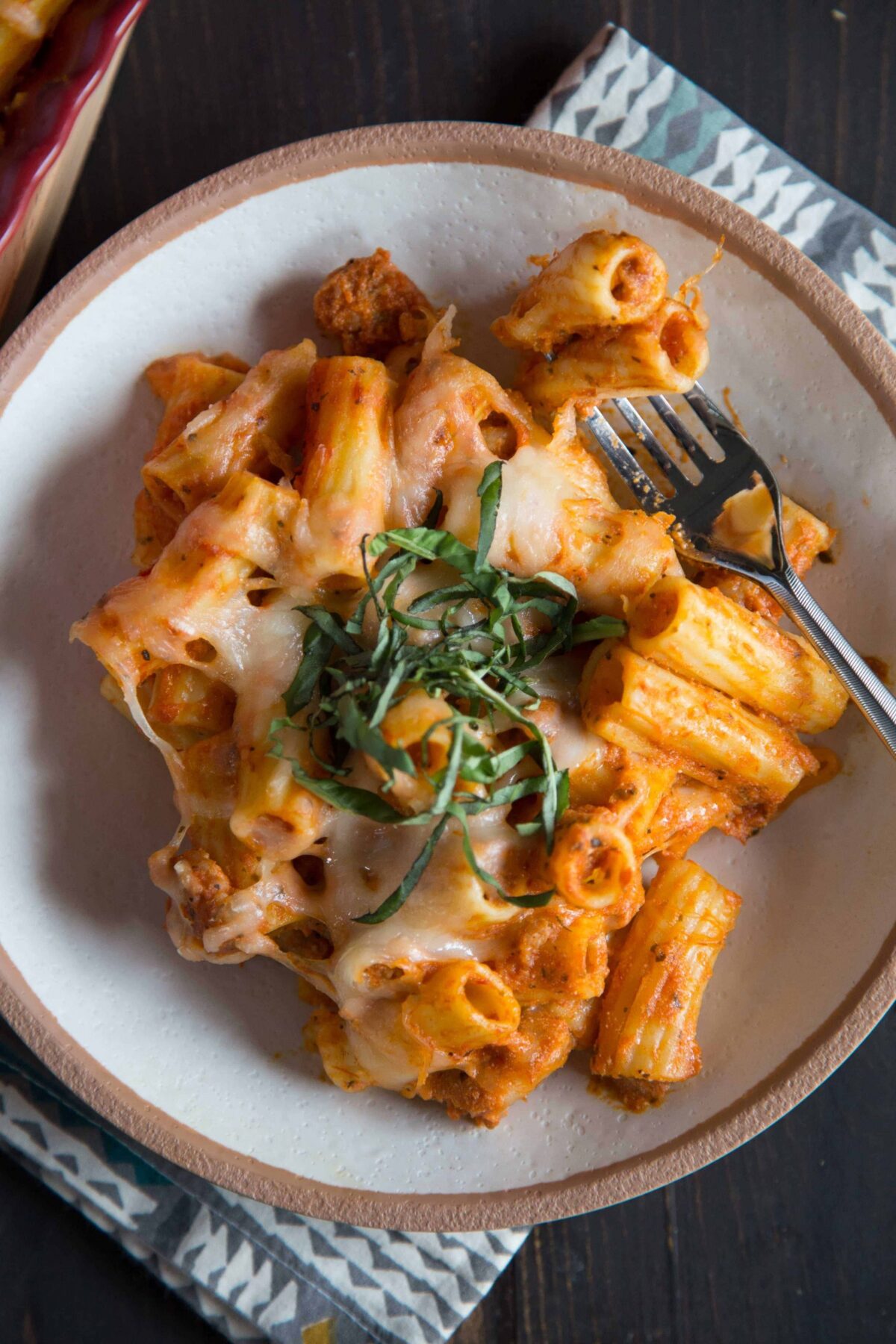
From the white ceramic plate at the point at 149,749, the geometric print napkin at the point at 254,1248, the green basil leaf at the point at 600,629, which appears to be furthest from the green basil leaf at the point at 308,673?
the geometric print napkin at the point at 254,1248

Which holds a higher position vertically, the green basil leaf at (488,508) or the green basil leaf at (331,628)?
the green basil leaf at (488,508)

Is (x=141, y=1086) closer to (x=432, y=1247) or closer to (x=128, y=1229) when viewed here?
(x=128, y=1229)

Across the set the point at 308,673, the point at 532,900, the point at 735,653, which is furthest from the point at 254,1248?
the point at 735,653

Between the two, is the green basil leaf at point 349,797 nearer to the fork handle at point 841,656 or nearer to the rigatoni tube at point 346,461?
the rigatoni tube at point 346,461

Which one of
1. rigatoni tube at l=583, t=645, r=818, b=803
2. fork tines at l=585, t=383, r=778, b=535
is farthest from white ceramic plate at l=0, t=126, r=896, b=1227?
rigatoni tube at l=583, t=645, r=818, b=803

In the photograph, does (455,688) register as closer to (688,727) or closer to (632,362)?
(688,727)

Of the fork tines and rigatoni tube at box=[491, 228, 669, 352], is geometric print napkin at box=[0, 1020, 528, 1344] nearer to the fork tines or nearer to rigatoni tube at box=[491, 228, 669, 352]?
the fork tines

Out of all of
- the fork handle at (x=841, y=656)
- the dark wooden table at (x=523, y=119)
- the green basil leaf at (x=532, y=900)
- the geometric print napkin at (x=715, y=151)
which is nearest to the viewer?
the green basil leaf at (x=532, y=900)
